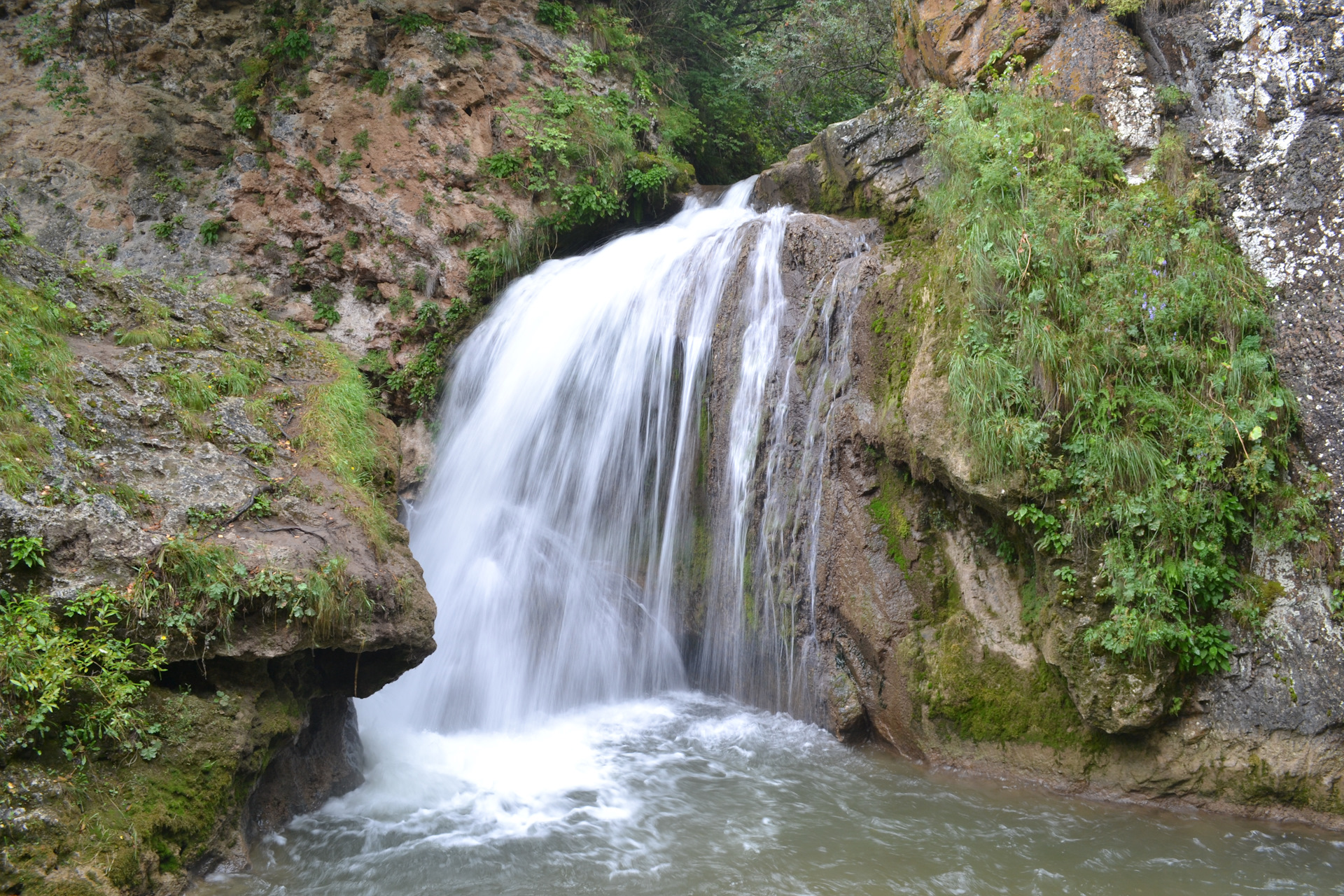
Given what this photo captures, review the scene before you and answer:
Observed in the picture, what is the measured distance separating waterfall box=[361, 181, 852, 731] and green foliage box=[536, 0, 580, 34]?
4.90m

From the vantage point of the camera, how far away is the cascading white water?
6727mm

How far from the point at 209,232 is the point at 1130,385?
952 centimetres

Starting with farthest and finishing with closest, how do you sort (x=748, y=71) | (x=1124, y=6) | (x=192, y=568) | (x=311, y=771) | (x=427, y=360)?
1. (x=748, y=71)
2. (x=427, y=360)
3. (x=1124, y=6)
4. (x=311, y=771)
5. (x=192, y=568)

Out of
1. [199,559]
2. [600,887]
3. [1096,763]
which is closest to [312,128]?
[199,559]

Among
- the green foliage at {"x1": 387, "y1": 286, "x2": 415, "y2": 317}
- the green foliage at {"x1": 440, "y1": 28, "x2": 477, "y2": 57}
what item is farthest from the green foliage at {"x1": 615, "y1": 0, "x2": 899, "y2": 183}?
the green foliage at {"x1": 387, "y1": 286, "x2": 415, "y2": 317}

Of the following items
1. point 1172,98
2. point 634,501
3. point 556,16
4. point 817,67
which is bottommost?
point 634,501

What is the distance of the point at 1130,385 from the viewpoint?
16.2 ft

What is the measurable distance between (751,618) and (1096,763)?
2643 millimetres

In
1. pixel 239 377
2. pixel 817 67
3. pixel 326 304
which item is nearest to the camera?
pixel 239 377

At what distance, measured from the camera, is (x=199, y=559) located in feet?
13.6

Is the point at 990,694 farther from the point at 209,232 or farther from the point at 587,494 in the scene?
the point at 209,232

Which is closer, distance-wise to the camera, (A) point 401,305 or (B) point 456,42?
(A) point 401,305

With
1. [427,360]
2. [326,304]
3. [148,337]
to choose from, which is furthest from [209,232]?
[148,337]

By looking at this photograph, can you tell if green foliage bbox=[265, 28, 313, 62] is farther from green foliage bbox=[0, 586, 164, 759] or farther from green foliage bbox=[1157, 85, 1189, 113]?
green foliage bbox=[1157, 85, 1189, 113]
